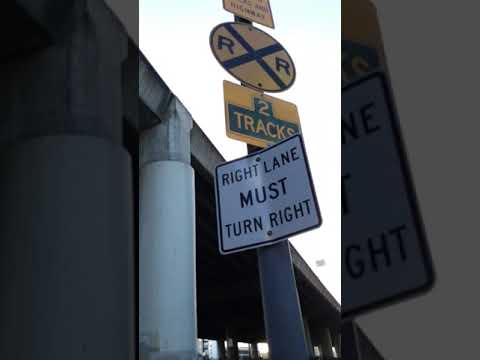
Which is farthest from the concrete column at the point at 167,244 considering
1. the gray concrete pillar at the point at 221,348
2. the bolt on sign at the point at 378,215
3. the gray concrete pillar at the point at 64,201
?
the gray concrete pillar at the point at 221,348

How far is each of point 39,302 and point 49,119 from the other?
1.29m

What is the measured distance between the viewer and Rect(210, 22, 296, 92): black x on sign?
4.18 metres

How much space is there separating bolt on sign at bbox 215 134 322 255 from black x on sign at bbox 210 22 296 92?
88 centimetres

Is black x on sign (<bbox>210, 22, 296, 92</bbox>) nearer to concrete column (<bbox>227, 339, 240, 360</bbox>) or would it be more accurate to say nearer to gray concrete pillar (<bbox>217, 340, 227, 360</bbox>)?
concrete column (<bbox>227, 339, 240, 360</bbox>)

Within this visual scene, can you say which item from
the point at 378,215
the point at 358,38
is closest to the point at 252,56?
the point at 358,38

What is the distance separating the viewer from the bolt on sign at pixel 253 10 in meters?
4.43

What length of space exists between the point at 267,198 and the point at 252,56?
58.4 inches

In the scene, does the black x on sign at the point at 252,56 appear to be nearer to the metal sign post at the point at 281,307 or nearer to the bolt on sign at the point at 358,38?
the metal sign post at the point at 281,307

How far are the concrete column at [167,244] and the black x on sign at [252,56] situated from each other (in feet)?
18.5

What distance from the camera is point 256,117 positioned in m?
4.09

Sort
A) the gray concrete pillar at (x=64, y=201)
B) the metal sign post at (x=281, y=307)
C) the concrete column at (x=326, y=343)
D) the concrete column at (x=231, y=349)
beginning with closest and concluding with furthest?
the gray concrete pillar at (x=64, y=201) < the metal sign post at (x=281, y=307) < the concrete column at (x=231, y=349) < the concrete column at (x=326, y=343)

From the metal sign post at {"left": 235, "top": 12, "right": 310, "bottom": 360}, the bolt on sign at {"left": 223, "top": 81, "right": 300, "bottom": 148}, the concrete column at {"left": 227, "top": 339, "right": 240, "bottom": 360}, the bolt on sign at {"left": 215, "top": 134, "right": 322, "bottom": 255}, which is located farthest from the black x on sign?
the concrete column at {"left": 227, "top": 339, "right": 240, "bottom": 360}

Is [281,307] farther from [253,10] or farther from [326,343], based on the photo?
[326,343]

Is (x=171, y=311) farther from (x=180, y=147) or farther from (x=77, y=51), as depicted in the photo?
(x=77, y=51)
